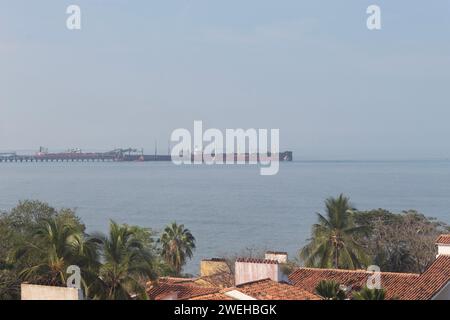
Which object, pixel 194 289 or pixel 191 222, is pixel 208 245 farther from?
pixel 194 289

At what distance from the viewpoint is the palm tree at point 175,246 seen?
40.4 meters

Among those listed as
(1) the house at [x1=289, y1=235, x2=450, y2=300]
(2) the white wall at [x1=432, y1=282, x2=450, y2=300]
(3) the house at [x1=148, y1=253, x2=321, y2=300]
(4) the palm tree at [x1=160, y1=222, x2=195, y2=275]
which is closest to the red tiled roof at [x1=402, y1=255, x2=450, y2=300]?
(1) the house at [x1=289, y1=235, x2=450, y2=300]

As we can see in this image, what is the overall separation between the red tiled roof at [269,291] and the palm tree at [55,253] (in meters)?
3.05

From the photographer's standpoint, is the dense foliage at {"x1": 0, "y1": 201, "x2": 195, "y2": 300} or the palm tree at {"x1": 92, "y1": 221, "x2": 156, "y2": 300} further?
the palm tree at {"x1": 92, "y1": 221, "x2": 156, "y2": 300}

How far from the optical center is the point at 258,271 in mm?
20016

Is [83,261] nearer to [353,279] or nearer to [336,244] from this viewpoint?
[353,279]

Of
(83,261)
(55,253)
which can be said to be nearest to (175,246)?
(83,261)

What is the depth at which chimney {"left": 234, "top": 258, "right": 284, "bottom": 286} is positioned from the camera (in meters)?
19.8

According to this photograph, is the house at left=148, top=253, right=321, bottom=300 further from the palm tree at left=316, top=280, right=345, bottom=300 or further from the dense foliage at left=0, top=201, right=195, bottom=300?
the palm tree at left=316, top=280, right=345, bottom=300

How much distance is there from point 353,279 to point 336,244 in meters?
7.55

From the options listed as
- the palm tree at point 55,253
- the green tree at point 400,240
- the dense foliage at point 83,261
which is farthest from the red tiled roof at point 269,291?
the green tree at point 400,240

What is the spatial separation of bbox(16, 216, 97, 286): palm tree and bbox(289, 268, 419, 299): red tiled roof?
8074 mm

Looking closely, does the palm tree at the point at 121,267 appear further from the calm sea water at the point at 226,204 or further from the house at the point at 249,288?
the calm sea water at the point at 226,204
